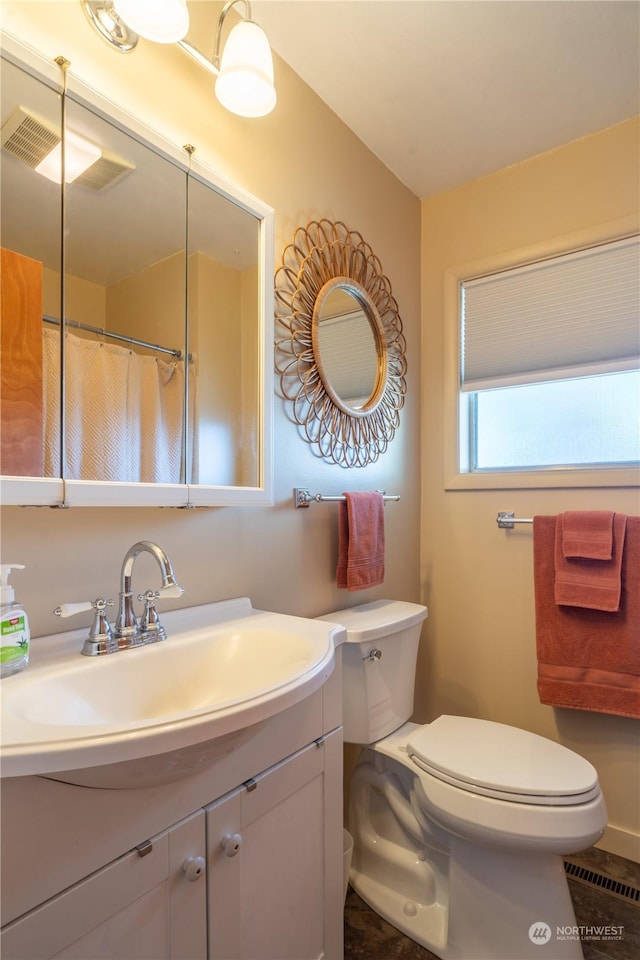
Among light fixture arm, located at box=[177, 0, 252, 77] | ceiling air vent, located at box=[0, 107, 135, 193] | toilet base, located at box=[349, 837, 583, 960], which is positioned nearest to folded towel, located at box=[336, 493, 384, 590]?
toilet base, located at box=[349, 837, 583, 960]

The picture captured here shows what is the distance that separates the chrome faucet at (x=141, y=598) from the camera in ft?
2.99

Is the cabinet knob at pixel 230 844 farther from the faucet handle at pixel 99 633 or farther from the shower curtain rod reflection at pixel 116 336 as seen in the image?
the shower curtain rod reflection at pixel 116 336

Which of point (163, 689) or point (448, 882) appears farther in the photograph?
point (448, 882)

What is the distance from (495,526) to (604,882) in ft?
3.68

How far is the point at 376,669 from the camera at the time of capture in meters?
1.40

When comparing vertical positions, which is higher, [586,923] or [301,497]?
[301,497]

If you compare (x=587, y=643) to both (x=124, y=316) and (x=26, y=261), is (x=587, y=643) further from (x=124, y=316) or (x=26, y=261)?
(x=26, y=261)

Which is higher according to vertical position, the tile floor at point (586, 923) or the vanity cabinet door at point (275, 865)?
the vanity cabinet door at point (275, 865)

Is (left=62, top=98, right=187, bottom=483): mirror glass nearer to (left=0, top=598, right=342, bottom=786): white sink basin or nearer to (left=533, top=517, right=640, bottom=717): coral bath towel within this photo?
(left=0, top=598, right=342, bottom=786): white sink basin

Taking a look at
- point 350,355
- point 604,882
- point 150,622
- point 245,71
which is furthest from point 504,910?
point 245,71

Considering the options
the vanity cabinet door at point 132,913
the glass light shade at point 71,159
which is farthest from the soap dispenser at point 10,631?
the glass light shade at point 71,159

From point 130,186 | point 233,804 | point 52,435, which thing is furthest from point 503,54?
point 233,804

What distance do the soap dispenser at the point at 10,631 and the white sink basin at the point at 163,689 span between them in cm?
2

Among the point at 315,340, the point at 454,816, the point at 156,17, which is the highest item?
the point at 156,17
